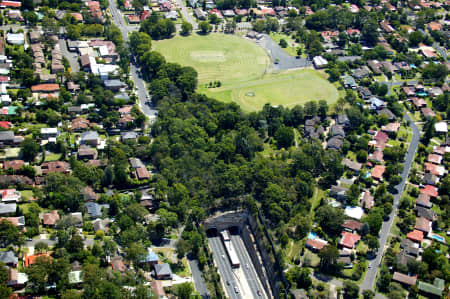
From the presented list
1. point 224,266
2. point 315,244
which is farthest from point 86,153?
point 315,244

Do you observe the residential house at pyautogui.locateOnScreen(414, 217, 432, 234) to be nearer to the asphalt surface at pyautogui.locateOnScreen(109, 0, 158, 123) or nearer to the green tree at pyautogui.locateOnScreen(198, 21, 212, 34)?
the asphalt surface at pyautogui.locateOnScreen(109, 0, 158, 123)

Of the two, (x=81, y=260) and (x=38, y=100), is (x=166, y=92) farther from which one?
(x=81, y=260)

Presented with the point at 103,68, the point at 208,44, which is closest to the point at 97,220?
the point at 103,68

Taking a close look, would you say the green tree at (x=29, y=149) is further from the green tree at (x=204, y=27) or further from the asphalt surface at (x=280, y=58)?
the green tree at (x=204, y=27)

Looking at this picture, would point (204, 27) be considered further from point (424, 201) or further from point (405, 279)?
point (405, 279)

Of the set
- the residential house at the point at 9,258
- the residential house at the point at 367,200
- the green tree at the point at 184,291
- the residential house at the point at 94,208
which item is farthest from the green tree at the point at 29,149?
the residential house at the point at 367,200

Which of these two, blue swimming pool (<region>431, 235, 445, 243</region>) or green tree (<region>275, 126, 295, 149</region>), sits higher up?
green tree (<region>275, 126, 295, 149</region>)

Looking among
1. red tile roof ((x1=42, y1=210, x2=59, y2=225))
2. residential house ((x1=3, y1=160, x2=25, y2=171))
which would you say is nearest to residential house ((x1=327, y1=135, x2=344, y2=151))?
red tile roof ((x1=42, y1=210, x2=59, y2=225))
